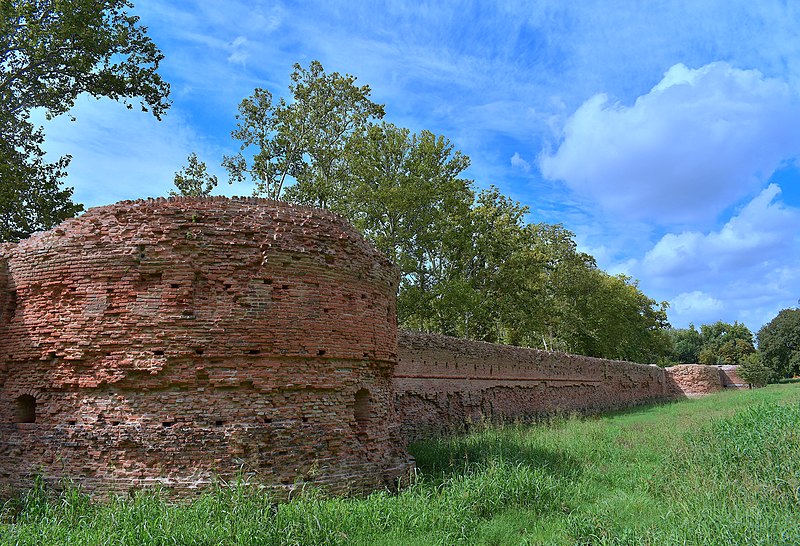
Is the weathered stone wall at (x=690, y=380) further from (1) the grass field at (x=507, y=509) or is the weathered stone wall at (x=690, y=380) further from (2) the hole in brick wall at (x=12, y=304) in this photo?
(2) the hole in brick wall at (x=12, y=304)

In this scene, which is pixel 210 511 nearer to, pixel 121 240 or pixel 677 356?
pixel 121 240

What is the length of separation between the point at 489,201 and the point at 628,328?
16.7m

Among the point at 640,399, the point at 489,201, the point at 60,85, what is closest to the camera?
the point at 60,85

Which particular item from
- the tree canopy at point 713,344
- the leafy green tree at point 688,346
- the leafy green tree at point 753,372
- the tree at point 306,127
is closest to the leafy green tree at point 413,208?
the tree at point 306,127

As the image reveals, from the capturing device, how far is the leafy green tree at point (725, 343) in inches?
2496

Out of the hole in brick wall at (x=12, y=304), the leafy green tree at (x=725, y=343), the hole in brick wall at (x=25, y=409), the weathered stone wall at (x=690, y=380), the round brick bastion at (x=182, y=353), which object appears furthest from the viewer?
the leafy green tree at (x=725, y=343)

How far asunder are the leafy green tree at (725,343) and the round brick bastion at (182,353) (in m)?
61.7

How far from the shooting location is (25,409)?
8.09 metres

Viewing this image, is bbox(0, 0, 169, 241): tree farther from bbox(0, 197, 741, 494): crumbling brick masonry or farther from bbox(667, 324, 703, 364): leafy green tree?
bbox(667, 324, 703, 364): leafy green tree

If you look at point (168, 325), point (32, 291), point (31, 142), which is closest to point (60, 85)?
point (31, 142)

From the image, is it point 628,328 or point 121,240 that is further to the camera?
point 628,328

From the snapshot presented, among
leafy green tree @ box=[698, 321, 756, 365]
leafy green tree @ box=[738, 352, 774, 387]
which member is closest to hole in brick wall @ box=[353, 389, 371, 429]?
leafy green tree @ box=[738, 352, 774, 387]

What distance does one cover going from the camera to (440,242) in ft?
78.2

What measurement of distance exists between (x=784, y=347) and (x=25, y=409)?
61226 mm
